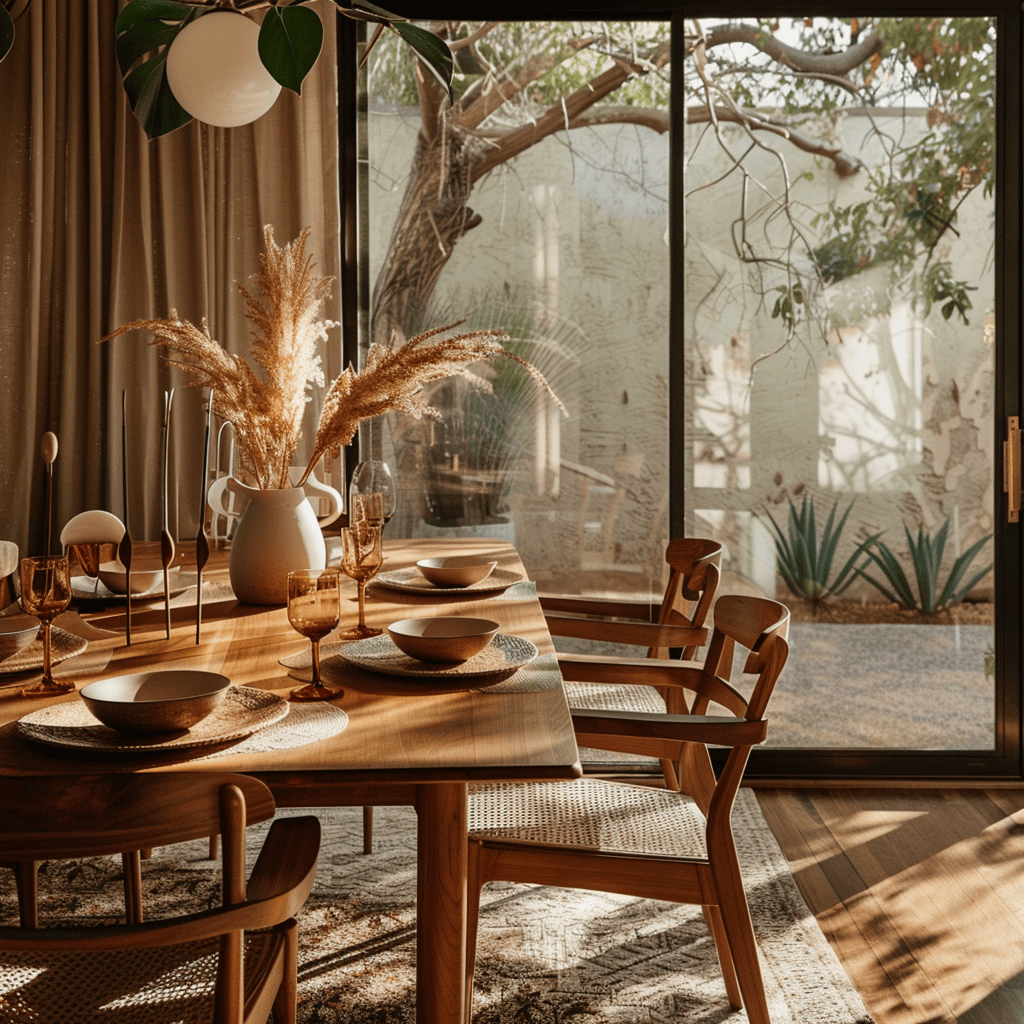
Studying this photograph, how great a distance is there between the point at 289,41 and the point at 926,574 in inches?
103

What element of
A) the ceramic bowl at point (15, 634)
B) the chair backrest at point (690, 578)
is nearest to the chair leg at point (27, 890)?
the ceramic bowl at point (15, 634)

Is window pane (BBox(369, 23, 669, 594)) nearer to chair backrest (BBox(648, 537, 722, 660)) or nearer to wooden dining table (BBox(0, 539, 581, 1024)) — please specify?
chair backrest (BBox(648, 537, 722, 660))

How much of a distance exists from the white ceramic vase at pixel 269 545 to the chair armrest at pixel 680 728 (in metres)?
0.74

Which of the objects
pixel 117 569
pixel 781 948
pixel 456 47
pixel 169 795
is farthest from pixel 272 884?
pixel 456 47

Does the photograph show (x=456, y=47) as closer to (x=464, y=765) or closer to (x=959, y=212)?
(x=959, y=212)

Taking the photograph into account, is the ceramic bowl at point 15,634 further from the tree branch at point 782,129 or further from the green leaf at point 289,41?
the tree branch at point 782,129

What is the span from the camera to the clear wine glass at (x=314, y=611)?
144 centimetres

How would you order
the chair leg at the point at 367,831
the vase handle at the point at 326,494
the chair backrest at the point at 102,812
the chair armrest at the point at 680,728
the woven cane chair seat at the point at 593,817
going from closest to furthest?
1. the chair backrest at the point at 102,812
2. the chair armrest at the point at 680,728
3. the woven cane chair seat at the point at 593,817
4. the vase handle at the point at 326,494
5. the chair leg at the point at 367,831

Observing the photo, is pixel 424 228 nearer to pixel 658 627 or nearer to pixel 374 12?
pixel 374 12

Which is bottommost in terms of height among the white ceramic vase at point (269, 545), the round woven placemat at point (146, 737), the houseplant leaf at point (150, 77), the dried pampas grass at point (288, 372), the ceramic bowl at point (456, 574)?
the round woven placemat at point (146, 737)

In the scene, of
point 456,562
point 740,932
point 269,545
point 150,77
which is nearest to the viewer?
point 740,932

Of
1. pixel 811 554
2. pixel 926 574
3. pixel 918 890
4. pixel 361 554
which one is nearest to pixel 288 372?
pixel 361 554

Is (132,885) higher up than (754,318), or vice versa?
(754,318)

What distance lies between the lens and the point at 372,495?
2094 mm
